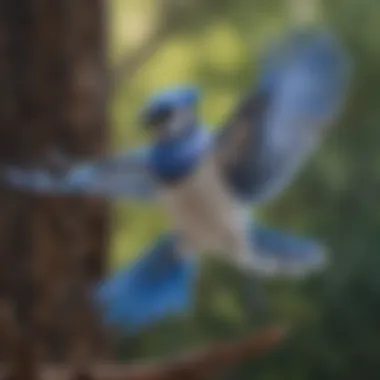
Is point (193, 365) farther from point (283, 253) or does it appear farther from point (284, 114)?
point (284, 114)

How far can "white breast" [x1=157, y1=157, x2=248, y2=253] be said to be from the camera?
33.3 inches

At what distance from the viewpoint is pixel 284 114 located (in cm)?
85

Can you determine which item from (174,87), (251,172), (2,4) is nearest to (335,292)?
(251,172)

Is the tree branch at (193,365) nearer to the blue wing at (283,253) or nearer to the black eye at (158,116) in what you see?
the blue wing at (283,253)

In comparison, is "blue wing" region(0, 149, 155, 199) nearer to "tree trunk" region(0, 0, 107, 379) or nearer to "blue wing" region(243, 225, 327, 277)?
"tree trunk" region(0, 0, 107, 379)

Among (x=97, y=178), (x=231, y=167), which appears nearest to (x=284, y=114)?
(x=231, y=167)

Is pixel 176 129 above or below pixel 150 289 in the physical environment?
above

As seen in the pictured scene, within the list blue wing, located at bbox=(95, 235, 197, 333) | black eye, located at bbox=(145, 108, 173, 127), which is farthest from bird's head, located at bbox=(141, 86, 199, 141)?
blue wing, located at bbox=(95, 235, 197, 333)

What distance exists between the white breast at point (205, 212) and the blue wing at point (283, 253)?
18 mm

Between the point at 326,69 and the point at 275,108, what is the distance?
6 centimetres

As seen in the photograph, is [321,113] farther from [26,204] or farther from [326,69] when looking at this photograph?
[26,204]

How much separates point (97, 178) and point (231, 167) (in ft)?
0.42

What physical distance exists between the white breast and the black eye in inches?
2.2

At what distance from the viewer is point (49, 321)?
33.1 inches
